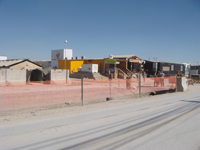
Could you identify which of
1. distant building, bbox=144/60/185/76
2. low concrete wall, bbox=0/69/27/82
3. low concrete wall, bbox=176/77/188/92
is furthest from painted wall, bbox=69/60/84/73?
low concrete wall, bbox=176/77/188/92

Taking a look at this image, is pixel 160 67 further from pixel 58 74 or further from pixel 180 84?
pixel 58 74

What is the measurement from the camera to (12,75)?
21.9 m

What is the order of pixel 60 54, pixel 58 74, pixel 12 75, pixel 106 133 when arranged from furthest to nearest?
pixel 60 54
pixel 58 74
pixel 12 75
pixel 106 133

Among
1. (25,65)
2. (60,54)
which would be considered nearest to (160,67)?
(25,65)

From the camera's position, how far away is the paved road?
4.65 metres

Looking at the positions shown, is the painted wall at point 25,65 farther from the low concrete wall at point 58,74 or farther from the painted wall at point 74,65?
the painted wall at point 74,65

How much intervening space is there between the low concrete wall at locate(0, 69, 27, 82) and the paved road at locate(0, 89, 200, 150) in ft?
53.7

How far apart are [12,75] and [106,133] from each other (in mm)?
19455

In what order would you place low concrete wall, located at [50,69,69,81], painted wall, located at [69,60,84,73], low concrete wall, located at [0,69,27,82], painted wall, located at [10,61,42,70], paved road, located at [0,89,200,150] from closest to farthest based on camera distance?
paved road, located at [0,89,200,150], low concrete wall, located at [0,69,27,82], low concrete wall, located at [50,69,69,81], painted wall, located at [10,61,42,70], painted wall, located at [69,60,84,73]

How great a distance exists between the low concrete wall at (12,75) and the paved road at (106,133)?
53.7 feet

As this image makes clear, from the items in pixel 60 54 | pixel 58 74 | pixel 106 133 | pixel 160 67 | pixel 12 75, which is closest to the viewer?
pixel 106 133

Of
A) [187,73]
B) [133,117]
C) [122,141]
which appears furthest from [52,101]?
[187,73]

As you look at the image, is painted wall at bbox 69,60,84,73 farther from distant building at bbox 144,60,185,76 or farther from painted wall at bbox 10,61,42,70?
distant building at bbox 144,60,185,76

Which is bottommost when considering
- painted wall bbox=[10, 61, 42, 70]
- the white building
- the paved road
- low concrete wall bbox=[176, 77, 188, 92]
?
the paved road
